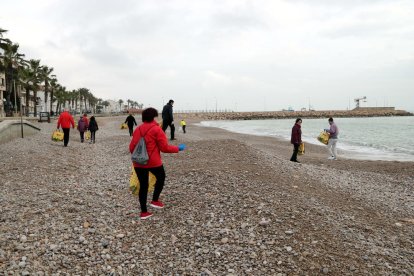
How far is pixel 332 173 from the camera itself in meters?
12.4

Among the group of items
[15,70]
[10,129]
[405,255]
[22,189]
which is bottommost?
[405,255]

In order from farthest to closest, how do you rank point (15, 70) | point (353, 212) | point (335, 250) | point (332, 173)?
point (15, 70) < point (332, 173) < point (353, 212) < point (335, 250)

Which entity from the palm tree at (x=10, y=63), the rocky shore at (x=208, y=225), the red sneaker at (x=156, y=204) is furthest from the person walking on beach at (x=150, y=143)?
the palm tree at (x=10, y=63)

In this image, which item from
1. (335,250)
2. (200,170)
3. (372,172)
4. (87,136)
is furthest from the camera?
(87,136)

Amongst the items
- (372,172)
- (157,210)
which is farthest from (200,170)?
(372,172)

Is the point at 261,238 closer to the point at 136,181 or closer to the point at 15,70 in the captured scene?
the point at 136,181

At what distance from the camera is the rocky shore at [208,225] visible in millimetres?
4934

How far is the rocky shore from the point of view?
493cm

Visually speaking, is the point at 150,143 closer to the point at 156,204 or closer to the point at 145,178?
the point at 145,178

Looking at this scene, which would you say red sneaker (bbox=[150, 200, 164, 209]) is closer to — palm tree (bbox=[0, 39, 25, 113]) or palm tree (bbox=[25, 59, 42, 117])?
palm tree (bbox=[0, 39, 25, 113])

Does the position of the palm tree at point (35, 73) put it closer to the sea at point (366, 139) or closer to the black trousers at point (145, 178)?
the sea at point (366, 139)

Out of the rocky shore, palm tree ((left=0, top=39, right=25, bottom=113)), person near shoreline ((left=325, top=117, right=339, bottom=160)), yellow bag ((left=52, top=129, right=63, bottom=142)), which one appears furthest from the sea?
palm tree ((left=0, top=39, right=25, bottom=113))

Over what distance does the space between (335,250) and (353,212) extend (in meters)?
2.38

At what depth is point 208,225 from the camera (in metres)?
6.09
